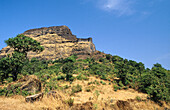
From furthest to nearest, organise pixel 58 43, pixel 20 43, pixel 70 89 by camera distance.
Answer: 1. pixel 58 43
2. pixel 20 43
3. pixel 70 89

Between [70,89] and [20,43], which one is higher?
[20,43]

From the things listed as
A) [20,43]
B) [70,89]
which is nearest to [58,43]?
[20,43]

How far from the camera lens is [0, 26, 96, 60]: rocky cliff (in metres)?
47.0

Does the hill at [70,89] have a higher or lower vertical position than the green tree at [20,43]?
lower

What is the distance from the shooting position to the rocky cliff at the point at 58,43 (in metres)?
47.0

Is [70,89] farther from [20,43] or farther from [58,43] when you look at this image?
[58,43]

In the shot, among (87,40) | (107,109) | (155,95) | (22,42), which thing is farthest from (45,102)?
(87,40)

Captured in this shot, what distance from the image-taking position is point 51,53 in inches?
1906

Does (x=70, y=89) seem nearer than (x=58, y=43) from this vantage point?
Yes

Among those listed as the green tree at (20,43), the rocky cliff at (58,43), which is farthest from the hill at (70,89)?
the rocky cliff at (58,43)

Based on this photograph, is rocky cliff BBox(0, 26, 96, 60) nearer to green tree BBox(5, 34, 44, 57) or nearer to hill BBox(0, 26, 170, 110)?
hill BBox(0, 26, 170, 110)

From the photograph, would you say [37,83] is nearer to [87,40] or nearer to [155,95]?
[155,95]

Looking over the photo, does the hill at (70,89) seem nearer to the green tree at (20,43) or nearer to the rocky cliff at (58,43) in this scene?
the green tree at (20,43)

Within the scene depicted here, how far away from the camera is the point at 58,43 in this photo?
167 ft
